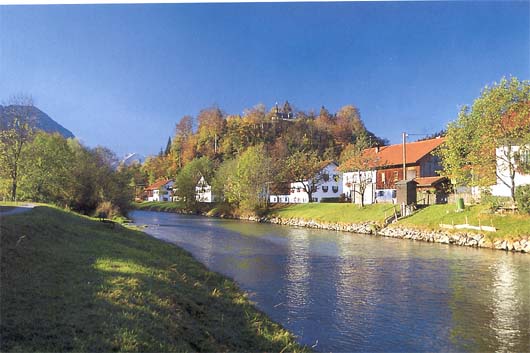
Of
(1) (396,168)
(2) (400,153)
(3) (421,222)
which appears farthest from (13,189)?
(2) (400,153)

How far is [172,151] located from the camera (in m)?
104

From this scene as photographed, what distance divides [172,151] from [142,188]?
850 inches

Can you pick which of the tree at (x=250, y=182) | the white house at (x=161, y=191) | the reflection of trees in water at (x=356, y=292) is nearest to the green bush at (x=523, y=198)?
the reflection of trees in water at (x=356, y=292)

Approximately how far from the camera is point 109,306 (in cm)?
728

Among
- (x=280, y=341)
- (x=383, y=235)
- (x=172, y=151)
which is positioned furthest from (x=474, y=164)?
(x=172, y=151)

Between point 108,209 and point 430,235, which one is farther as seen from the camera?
point 108,209

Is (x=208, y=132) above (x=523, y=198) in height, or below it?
above

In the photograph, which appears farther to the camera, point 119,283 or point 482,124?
point 482,124

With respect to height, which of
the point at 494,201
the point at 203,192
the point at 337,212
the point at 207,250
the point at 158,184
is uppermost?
the point at 158,184

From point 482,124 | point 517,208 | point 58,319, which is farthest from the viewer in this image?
point 482,124

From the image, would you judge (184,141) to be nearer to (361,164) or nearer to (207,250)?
(361,164)

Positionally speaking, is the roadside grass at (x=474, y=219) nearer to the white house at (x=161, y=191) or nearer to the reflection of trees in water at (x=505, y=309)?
the reflection of trees in water at (x=505, y=309)

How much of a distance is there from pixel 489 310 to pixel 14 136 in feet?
119

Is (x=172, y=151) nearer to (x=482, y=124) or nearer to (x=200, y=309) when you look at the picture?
(x=482, y=124)
